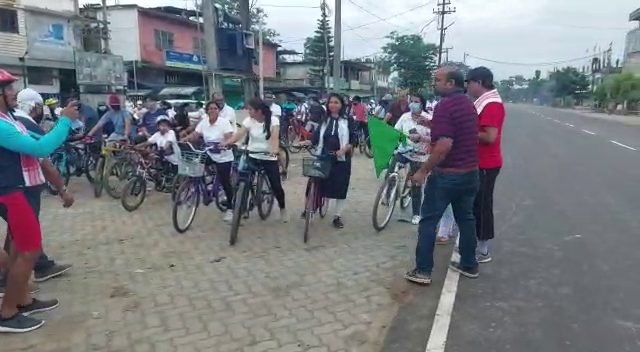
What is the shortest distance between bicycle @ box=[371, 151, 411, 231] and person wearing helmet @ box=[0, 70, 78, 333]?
3910mm

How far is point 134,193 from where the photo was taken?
8.04 m

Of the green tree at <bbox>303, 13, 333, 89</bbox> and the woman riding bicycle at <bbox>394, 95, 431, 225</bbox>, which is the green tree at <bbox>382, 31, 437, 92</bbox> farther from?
the woman riding bicycle at <bbox>394, 95, 431, 225</bbox>

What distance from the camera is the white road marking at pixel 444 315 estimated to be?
12.1ft

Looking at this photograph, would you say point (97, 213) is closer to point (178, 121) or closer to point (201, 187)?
point (201, 187)

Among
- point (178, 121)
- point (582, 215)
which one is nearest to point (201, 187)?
point (178, 121)

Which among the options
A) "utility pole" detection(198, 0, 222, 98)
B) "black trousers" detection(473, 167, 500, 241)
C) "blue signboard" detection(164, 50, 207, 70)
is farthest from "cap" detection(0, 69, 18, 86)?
"blue signboard" detection(164, 50, 207, 70)

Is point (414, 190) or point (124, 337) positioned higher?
point (414, 190)

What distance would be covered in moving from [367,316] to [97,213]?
204 inches

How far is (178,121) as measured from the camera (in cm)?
1058

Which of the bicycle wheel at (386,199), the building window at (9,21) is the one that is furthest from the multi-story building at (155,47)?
the bicycle wheel at (386,199)

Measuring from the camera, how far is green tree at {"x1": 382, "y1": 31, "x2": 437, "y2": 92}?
44625 mm

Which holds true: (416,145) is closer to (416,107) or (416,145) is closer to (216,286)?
(416,107)

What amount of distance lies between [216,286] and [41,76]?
982 inches

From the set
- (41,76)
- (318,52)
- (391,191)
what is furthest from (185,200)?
(318,52)
